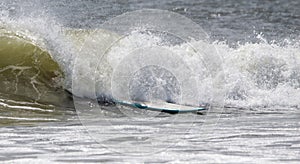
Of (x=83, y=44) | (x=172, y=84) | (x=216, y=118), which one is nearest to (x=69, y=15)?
(x=83, y=44)

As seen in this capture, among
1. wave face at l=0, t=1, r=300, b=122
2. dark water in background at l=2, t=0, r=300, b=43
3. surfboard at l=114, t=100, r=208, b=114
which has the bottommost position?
surfboard at l=114, t=100, r=208, b=114

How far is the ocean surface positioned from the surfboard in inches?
7.2

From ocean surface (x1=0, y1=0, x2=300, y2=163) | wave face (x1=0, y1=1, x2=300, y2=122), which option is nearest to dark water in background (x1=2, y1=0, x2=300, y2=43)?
wave face (x1=0, y1=1, x2=300, y2=122)

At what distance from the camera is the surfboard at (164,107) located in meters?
12.3

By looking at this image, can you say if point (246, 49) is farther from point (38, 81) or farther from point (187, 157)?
point (187, 157)

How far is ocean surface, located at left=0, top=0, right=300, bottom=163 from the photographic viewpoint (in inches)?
364

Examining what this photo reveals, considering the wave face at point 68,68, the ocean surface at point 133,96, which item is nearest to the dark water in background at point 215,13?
the wave face at point 68,68

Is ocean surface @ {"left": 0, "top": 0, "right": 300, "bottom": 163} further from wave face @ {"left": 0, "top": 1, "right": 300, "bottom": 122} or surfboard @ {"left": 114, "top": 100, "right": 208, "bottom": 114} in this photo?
surfboard @ {"left": 114, "top": 100, "right": 208, "bottom": 114}

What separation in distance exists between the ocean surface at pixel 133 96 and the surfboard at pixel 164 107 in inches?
7.2

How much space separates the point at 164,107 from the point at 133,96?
3.14 ft

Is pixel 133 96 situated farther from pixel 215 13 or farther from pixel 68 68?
pixel 215 13

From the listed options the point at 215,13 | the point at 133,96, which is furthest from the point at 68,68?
the point at 215,13

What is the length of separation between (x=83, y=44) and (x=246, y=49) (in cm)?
329

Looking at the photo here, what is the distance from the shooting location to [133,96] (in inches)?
524
